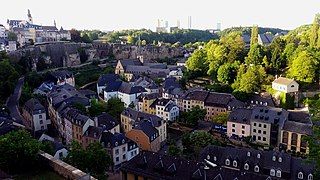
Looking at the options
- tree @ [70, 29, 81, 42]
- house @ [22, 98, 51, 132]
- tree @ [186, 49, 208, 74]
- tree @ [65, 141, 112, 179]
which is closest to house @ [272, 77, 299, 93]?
tree @ [186, 49, 208, 74]

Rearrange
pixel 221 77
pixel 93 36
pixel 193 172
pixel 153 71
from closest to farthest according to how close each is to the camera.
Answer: pixel 193 172 → pixel 221 77 → pixel 153 71 → pixel 93 36

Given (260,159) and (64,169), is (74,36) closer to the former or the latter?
(260,159)

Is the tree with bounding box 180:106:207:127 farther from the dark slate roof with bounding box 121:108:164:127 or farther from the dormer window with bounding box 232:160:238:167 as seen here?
the dormer window with bounding box 232:160:238:167

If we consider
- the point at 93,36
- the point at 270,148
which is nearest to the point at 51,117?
the point at 270,148

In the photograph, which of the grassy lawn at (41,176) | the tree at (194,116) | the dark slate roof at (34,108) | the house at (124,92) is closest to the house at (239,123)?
the tree at (194,116)

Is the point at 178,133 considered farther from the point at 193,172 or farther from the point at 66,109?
the point at 193,172
